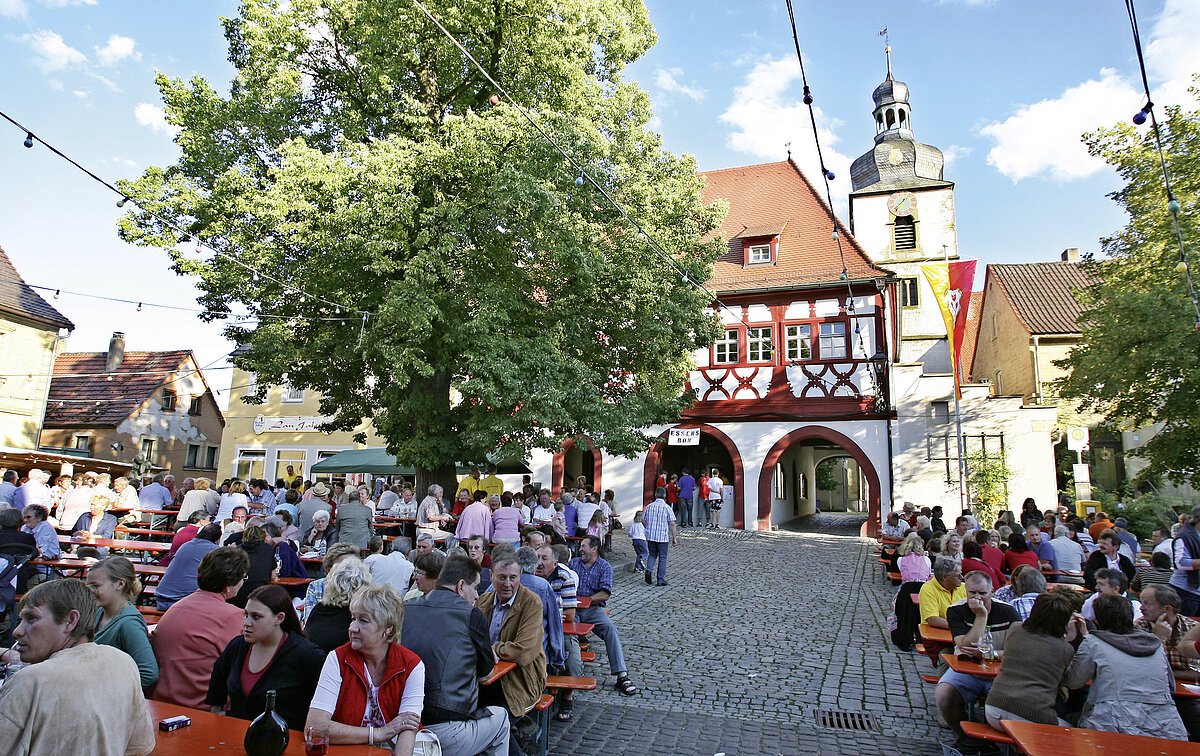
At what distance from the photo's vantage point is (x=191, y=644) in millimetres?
3941

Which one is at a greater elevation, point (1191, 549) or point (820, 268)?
point (820, 268)

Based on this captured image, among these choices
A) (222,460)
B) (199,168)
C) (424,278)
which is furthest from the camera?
(222,460)

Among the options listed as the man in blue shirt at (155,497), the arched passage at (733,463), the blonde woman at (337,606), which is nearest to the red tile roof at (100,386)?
the man in blue shirt at (155,497)

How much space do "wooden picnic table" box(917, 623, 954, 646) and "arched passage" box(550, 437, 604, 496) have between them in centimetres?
1557

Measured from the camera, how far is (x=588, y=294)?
1355cm

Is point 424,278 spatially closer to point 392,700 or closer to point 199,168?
point 199,168

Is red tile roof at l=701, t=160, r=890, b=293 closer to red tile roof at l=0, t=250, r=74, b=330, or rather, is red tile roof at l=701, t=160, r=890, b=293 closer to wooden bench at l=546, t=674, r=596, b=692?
wooden bench at l=546, t=674, r=596, b=692

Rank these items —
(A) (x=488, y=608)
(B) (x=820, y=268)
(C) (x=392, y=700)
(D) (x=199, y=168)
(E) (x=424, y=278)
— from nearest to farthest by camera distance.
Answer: (C) (x=392, y=700), (A) (x=488, y=608), (E) (x=424, y=278), (D) (x=199, y=168), (B) (x=820, y=268)

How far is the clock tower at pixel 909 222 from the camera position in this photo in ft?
86.9

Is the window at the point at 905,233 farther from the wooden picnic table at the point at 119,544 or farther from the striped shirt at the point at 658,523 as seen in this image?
the wooden picnic table at the point at 119,544

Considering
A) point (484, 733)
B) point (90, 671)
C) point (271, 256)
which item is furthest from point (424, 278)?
point (90, 671)

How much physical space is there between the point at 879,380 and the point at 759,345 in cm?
362

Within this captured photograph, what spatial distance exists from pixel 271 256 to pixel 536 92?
570 cm

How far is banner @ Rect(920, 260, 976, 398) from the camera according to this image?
19094 millimetres
